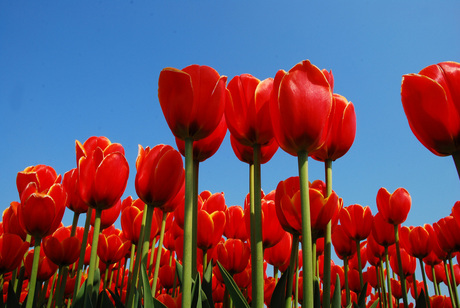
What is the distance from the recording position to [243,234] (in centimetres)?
242

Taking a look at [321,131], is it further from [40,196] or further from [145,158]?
[40,196]

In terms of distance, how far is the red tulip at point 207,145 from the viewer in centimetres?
156

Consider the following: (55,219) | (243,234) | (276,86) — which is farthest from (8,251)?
(276,86)

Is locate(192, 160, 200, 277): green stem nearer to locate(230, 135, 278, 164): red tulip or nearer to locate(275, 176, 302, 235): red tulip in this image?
locate(230, 135, 278, 164): red tulip

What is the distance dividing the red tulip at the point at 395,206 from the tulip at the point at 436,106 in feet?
5.48

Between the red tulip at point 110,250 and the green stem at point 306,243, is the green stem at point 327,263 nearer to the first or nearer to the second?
the green stem at point 306,243

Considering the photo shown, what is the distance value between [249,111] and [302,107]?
0.97 ft

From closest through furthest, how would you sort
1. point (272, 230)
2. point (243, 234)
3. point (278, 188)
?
point (278, 188)
point (272, 230)
point (243, 234)

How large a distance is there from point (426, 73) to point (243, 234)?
1.57 m

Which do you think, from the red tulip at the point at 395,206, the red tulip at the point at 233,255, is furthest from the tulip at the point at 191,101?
the red tulip at the point at 395,206

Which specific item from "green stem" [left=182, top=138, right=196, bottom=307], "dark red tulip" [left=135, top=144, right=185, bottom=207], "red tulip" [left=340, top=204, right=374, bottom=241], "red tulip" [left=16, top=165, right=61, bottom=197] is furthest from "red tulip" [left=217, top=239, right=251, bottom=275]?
"red tulip" [left=16, top=165, right=61, bottom=197]

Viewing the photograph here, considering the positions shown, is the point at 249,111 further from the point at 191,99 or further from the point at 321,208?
A: the point at 321,208

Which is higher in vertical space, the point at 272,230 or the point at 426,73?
the point at 426,73

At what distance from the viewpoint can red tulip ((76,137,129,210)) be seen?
5.27 ft
